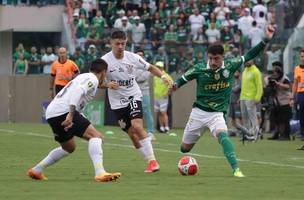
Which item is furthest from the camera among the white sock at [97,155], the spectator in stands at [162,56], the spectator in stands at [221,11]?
the spectator in stands at [221,11]

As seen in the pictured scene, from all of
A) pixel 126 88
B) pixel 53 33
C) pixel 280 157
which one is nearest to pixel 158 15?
pixel 53 33

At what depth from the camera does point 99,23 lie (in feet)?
126

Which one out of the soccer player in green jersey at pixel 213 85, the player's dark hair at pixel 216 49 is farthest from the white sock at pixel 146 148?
the player's dark hair at pixel 216 49

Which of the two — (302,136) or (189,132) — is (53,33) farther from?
(189,132)

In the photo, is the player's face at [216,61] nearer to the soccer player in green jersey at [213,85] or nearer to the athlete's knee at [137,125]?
the soccer player in green jersey at [213,85]

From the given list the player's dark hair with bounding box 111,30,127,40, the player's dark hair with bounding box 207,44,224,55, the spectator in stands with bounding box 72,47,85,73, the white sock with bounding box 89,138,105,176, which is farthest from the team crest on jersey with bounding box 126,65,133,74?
the spectator in stands with bounding box 72,47,85,73

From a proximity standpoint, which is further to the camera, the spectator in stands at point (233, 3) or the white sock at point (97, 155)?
the spectator in stands at point (233, 3)

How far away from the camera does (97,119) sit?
110ft

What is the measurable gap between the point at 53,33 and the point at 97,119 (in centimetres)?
1147

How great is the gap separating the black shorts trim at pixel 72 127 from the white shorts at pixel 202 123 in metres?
2.20

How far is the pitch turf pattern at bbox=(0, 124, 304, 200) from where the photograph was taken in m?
12.3

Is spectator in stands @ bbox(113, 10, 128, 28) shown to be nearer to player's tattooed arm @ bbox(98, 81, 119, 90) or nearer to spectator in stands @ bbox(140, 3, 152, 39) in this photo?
spectator in stands @ bbox(140, 3, 152, 39)

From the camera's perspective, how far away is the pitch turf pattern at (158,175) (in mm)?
12328

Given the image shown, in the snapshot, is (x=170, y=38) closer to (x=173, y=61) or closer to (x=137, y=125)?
(x=173, y=61)
